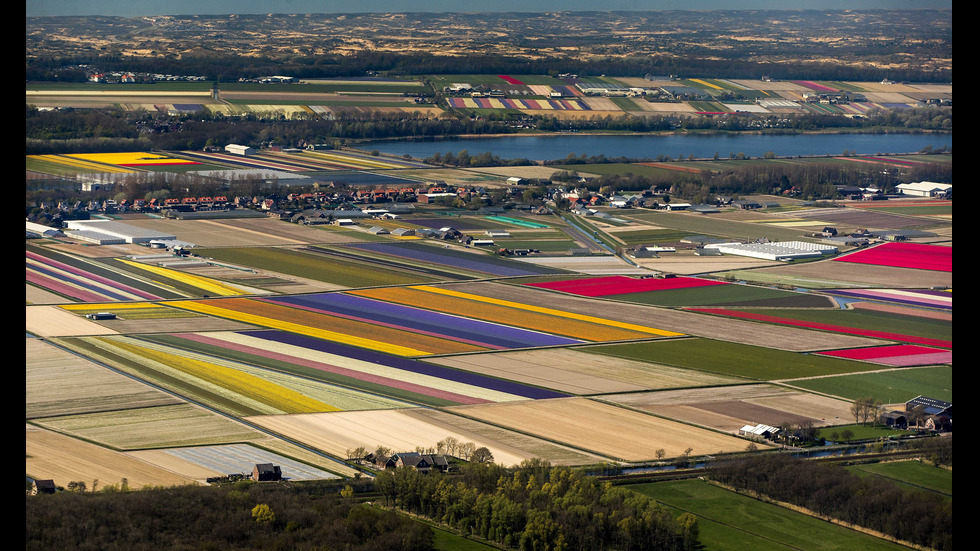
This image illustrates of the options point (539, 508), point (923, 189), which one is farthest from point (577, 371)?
point (923, 189)

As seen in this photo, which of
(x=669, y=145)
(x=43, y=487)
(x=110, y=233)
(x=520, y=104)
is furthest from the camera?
(x=520, y=104)

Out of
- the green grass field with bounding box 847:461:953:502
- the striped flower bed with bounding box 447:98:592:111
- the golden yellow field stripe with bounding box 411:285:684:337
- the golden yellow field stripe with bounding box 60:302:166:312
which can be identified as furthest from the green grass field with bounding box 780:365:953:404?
the striped flower bed with bounding box 447:98:592:111

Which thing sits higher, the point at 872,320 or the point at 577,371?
the point at 872,320

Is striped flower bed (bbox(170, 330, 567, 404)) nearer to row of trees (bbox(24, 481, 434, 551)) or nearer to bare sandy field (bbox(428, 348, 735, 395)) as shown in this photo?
bare sandy field (bbox(428, 348, 735, 395))

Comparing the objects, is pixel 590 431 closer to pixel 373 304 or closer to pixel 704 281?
pixel 373 304

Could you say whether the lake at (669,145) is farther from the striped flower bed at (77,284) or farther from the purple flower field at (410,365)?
the purple flower field at (410,365)

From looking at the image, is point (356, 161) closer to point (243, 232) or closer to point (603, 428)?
point (243, 232)
